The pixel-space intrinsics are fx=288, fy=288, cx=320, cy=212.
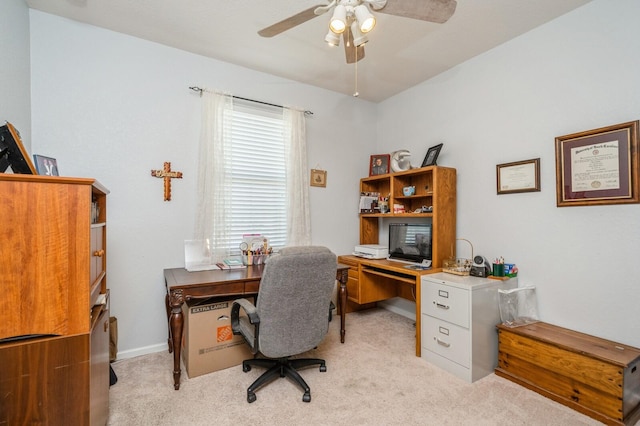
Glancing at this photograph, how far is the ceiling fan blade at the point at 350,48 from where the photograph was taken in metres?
1.76

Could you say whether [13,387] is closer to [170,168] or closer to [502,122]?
[170,168]

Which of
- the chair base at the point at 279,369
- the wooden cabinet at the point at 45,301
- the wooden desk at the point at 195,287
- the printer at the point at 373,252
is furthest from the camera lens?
the printer at the point at 373,252

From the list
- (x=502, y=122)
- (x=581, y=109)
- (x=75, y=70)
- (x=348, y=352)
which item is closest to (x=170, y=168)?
(x=75, y=70)

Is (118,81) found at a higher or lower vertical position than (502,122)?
higher

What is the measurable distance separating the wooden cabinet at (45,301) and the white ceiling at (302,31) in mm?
1765

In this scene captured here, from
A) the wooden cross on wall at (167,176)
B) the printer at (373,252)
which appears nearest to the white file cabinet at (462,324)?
the printer at (373,252)

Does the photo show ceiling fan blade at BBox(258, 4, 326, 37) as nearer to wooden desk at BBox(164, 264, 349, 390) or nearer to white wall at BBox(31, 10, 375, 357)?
white wall at BBox(31, 10, 375, 357)

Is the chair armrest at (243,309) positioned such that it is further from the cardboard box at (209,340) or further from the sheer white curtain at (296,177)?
the sheer white curtain at (296,177)

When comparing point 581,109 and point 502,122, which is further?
point 502,122

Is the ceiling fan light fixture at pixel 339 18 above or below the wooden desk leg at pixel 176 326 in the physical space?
above

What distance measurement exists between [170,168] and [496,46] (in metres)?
3.20

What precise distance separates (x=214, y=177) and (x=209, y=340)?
4.76 ft

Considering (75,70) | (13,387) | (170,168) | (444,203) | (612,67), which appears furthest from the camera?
(444,203)

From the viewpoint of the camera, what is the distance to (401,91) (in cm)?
365
